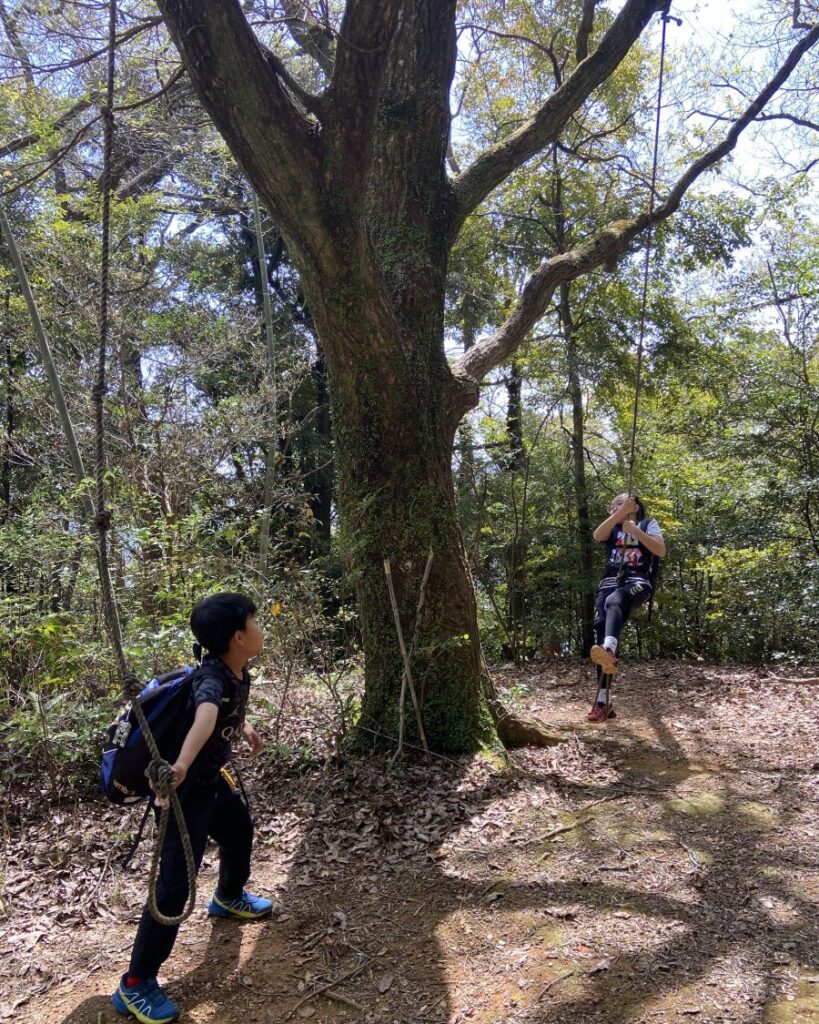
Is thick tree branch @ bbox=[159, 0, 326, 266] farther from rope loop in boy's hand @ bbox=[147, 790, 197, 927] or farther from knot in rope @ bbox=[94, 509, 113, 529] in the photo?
rope loop in boy's hand @ bbox=[147, 790, 197, 927]

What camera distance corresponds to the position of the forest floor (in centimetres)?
248

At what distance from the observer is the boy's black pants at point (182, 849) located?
247 cm

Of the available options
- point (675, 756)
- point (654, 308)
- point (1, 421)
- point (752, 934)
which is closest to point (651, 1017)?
point (752, 934)

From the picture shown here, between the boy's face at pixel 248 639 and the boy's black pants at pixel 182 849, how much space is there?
0.51m

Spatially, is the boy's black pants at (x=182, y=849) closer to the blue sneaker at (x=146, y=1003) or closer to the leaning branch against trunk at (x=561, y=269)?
the blue sneaker at (x=146, y=1003)

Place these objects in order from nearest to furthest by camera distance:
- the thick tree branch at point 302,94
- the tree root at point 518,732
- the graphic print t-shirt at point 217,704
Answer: the graphic print t-shirt at point 217,704 < the thick tree branch at point 302,94 < the tree root at point 518,732

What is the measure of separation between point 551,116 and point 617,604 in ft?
12.3

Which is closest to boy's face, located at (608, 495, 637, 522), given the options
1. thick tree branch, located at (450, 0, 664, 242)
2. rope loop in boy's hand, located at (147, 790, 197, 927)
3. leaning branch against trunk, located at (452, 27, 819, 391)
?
leaning branch against trunk, located at (452, 27, 819, 391)

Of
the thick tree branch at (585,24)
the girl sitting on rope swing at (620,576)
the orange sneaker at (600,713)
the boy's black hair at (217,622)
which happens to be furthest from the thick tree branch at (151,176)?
the orange sneaker at (600,713)

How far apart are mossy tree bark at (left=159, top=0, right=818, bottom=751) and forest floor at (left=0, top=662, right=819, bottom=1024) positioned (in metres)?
0.66

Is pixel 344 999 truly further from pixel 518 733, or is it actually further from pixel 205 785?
pixel 518 733

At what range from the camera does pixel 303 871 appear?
11.4 feet

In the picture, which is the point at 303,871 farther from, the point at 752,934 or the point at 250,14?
the point at 250,14

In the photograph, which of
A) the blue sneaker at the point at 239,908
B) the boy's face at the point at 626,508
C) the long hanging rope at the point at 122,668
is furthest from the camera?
the boy's face at the point at 626,508
